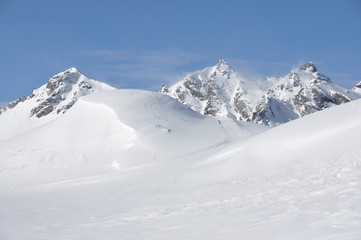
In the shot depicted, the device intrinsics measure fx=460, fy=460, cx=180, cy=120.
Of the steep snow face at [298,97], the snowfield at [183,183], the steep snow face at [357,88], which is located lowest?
the snowfield at [183,183]

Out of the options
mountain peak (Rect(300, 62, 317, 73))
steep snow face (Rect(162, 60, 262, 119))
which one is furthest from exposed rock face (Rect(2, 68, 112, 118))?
mountain peak (Rect(300, 62, 317, 73))

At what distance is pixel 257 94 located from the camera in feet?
521

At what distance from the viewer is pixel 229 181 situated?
16203mm

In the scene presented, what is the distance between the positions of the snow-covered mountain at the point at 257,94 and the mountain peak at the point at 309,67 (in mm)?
433

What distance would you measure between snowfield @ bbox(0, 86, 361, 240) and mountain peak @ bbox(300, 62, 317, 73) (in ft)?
502

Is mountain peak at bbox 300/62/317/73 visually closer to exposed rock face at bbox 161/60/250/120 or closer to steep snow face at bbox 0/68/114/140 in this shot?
exposed rock face at bbox 161/60/250/120

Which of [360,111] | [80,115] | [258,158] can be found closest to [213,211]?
[258,158]

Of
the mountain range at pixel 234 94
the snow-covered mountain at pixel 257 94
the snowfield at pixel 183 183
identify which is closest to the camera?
the snowfield at pixel 183 183

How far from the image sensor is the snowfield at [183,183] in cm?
982

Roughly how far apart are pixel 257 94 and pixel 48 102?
69565 millimetres

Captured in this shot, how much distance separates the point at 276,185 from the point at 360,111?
8642mm

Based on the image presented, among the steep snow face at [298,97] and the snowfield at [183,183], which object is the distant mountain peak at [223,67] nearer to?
the steep snow face at [298,97]

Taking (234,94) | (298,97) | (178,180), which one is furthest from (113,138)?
(234,94)

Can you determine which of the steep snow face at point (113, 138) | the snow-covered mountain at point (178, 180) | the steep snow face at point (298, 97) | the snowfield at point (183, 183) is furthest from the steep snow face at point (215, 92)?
the snowfield at point (183, 183)
